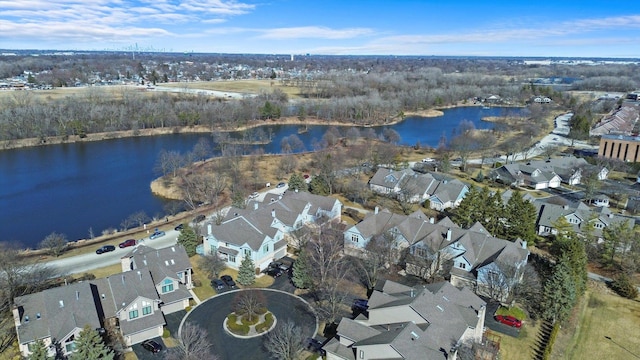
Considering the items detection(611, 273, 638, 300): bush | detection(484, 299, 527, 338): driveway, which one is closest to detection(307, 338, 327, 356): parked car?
detection(484, 299, 527, 338): driveway

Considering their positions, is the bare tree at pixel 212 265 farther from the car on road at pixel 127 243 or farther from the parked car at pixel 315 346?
the parked car at pixel 315 346

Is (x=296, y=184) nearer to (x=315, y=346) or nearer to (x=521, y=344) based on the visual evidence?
(x=315, y=346)

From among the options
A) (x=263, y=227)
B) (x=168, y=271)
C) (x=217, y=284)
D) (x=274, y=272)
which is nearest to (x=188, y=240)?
(x=217, y=284)

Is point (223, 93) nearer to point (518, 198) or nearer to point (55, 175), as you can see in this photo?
point (55, 175)

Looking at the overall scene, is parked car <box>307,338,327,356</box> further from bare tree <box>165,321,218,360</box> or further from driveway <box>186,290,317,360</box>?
bare tree <box>165,321,218,360</box>

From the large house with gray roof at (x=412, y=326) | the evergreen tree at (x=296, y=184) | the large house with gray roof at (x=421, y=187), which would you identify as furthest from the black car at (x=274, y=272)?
the large house with gray roof at (x=421, y=187)

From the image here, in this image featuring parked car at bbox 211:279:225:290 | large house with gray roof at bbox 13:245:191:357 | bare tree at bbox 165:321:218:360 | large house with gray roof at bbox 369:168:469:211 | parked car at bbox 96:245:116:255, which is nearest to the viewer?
bare tree at bbox 165:321:218:360
